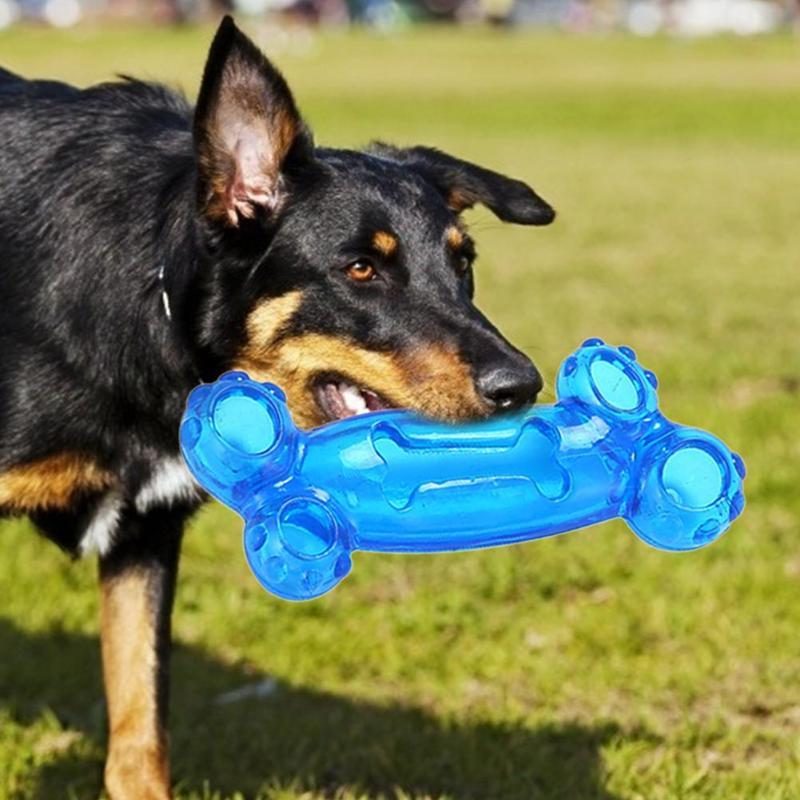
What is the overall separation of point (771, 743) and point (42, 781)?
226 cm

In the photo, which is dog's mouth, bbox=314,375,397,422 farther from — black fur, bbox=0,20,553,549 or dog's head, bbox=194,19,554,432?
black fur, bbox=0,20,553,549

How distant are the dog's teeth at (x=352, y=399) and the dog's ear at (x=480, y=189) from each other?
2.54ft

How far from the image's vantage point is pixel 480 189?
15.6 ft

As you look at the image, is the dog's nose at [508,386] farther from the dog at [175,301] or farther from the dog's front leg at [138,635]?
the dog's front leg at [138,635]

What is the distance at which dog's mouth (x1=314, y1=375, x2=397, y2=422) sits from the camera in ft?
13.7

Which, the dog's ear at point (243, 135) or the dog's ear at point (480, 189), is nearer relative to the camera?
the dog's ear at point (243, 135)

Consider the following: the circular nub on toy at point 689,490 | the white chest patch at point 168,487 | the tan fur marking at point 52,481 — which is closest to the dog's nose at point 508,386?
the circular nub on toy at point 689,490

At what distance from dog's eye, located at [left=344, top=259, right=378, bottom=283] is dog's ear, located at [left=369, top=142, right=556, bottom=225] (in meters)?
0.53

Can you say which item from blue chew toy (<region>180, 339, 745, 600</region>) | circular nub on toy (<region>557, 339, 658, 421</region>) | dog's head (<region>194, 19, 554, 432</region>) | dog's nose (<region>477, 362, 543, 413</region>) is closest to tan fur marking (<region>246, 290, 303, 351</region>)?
dog's head (<region>194, 19, 554, 432</region>)

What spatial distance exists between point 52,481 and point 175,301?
616mm

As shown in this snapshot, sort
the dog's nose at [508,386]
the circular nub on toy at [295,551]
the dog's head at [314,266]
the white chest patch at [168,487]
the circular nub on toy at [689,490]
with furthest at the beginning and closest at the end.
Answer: the white chest patch at [168,487], the dog's head at [314,266], the dog's nose at [508,386], the circular nub on toy at [689,490], the circular nub on toy at [295,551]

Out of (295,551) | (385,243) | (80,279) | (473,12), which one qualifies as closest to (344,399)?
(385,243)

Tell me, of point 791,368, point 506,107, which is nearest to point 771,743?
point 791,368

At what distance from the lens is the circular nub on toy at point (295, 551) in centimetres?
365
